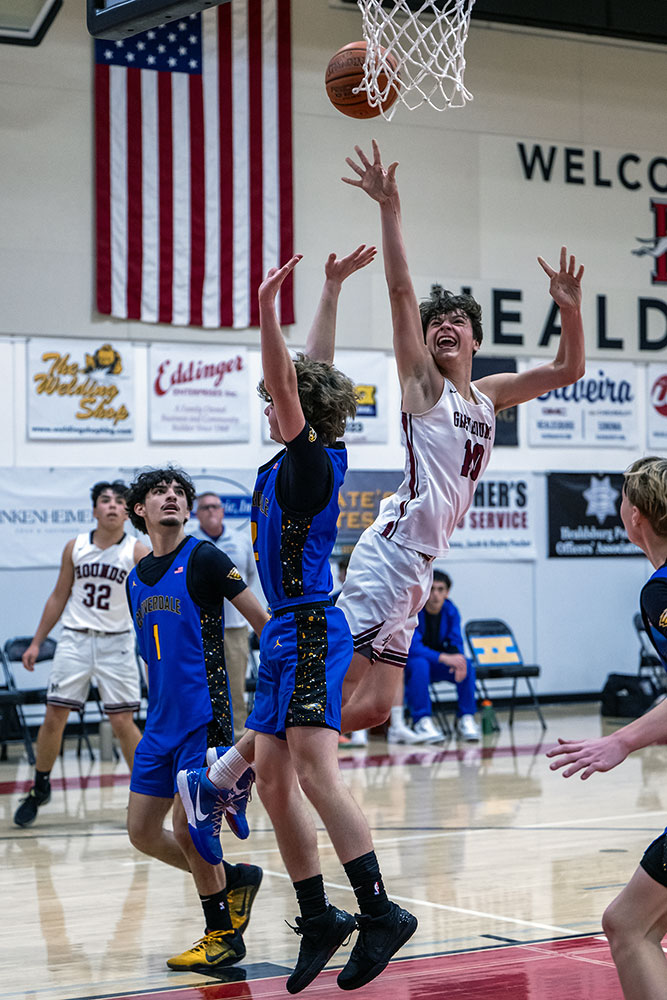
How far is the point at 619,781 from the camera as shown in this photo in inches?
396

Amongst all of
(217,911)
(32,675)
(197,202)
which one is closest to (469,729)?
(32,675)

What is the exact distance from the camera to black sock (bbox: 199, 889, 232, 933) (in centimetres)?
499

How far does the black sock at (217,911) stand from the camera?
499cm

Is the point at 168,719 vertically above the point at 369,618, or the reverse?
the point at 369,618

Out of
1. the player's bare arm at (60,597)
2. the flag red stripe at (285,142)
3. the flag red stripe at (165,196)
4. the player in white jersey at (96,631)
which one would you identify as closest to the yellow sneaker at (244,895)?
the player in white jersey at (96,631)

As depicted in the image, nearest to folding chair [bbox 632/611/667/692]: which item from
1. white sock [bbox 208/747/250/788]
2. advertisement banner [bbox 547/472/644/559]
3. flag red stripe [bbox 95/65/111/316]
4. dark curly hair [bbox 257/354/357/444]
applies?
advertisement banner [bbox 547/472/644/559]

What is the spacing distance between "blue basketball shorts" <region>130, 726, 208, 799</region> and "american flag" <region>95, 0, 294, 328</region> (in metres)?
9.14

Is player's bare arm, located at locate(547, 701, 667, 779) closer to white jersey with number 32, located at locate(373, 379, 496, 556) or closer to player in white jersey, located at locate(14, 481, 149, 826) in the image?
white jersey with number 32, located at locate(373, 379, 496, 556)

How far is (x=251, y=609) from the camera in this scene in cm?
494

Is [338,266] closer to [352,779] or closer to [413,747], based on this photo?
[352,779]

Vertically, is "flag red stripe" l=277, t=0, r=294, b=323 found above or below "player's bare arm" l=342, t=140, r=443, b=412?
above

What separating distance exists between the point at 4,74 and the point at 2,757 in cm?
Answer: 687

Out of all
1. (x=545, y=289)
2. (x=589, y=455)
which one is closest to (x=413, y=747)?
(x=589, y=455)

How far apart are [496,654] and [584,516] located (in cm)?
266
